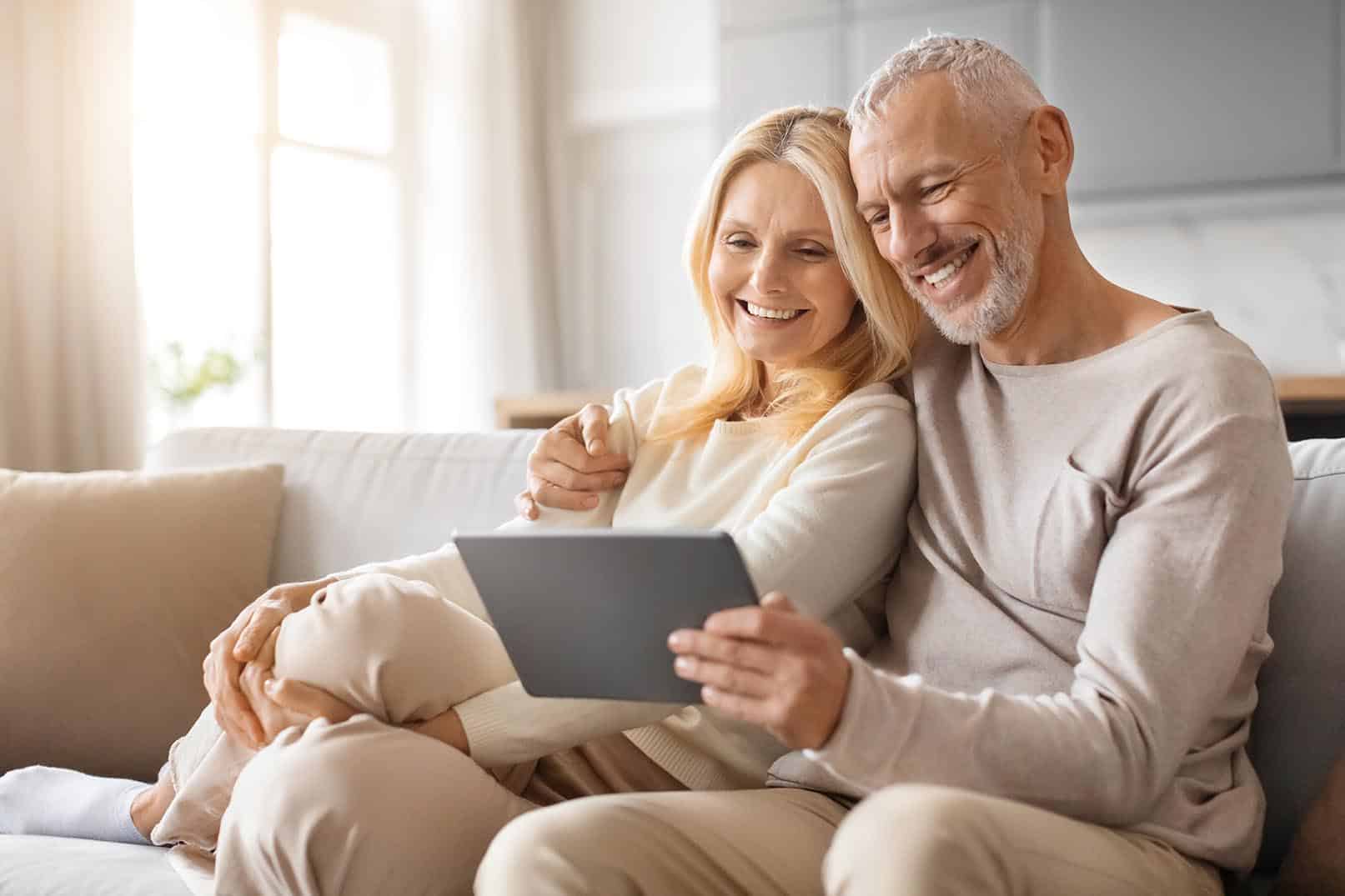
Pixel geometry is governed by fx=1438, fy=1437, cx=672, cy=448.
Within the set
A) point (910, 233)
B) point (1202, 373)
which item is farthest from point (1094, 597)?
point (910, 233)

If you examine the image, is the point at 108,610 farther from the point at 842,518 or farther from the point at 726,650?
the point at 726,650

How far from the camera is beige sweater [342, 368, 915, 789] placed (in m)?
1.47

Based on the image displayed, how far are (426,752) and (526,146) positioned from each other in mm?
4061

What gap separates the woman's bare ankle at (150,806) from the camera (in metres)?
1.65

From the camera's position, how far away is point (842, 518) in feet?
4.94

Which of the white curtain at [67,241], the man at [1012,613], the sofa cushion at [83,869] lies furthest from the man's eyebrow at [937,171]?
the white curtain at [67,241]

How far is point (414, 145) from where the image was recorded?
4.89 metres

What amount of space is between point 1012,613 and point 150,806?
1006 millimetres

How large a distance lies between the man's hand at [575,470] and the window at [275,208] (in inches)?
84.0

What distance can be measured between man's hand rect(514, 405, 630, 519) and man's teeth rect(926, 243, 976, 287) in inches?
19.1

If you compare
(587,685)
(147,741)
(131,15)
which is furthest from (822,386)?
(131,15)

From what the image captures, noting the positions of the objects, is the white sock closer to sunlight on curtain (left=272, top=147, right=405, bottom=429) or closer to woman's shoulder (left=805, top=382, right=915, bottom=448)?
woman's shoulder (left=805, top=382, right=915, bottom=448)

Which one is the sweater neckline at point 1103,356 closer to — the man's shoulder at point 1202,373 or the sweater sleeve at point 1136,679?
the man's shoulder at point 1202,373

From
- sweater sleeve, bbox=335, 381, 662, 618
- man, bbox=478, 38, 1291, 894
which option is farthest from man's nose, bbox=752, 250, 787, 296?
sweater sleeve, bbox=335, 381, 662, 618
